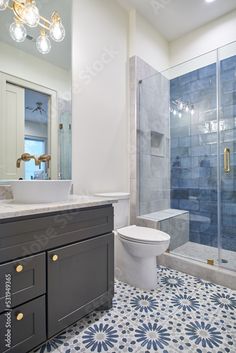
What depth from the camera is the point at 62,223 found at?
1158mm

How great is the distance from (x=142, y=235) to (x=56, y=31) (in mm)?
1853

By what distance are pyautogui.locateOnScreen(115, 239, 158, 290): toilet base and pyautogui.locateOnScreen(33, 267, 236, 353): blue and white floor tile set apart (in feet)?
0.20

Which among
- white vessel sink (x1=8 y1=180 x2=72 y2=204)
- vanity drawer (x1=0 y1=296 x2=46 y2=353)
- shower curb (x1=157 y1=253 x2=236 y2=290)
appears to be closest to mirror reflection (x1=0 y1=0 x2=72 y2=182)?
white vessel sink (x1=8 y1=180 x2=72 y2=204)

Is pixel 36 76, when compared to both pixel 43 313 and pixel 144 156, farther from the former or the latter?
pixel 43 313

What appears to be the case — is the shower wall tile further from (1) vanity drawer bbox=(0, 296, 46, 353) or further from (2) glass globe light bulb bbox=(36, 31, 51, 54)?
(1) vanity drawer bbox=(0, 296, 46, 353)

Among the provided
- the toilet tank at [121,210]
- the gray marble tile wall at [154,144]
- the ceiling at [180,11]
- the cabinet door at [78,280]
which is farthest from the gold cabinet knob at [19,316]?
the ceiling at [180,11]

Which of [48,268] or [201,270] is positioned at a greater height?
[48,268]

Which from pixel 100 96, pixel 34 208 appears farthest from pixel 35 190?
pixel 100 96

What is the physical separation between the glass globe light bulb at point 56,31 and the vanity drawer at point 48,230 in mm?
1452

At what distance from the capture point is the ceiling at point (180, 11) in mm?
2283

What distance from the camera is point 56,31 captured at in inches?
66.8

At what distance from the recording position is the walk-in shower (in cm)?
231

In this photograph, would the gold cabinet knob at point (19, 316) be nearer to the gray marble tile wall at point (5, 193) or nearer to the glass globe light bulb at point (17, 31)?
the gray marble tile wall at point (5, 193)

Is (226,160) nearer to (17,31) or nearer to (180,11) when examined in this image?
(180,11)
